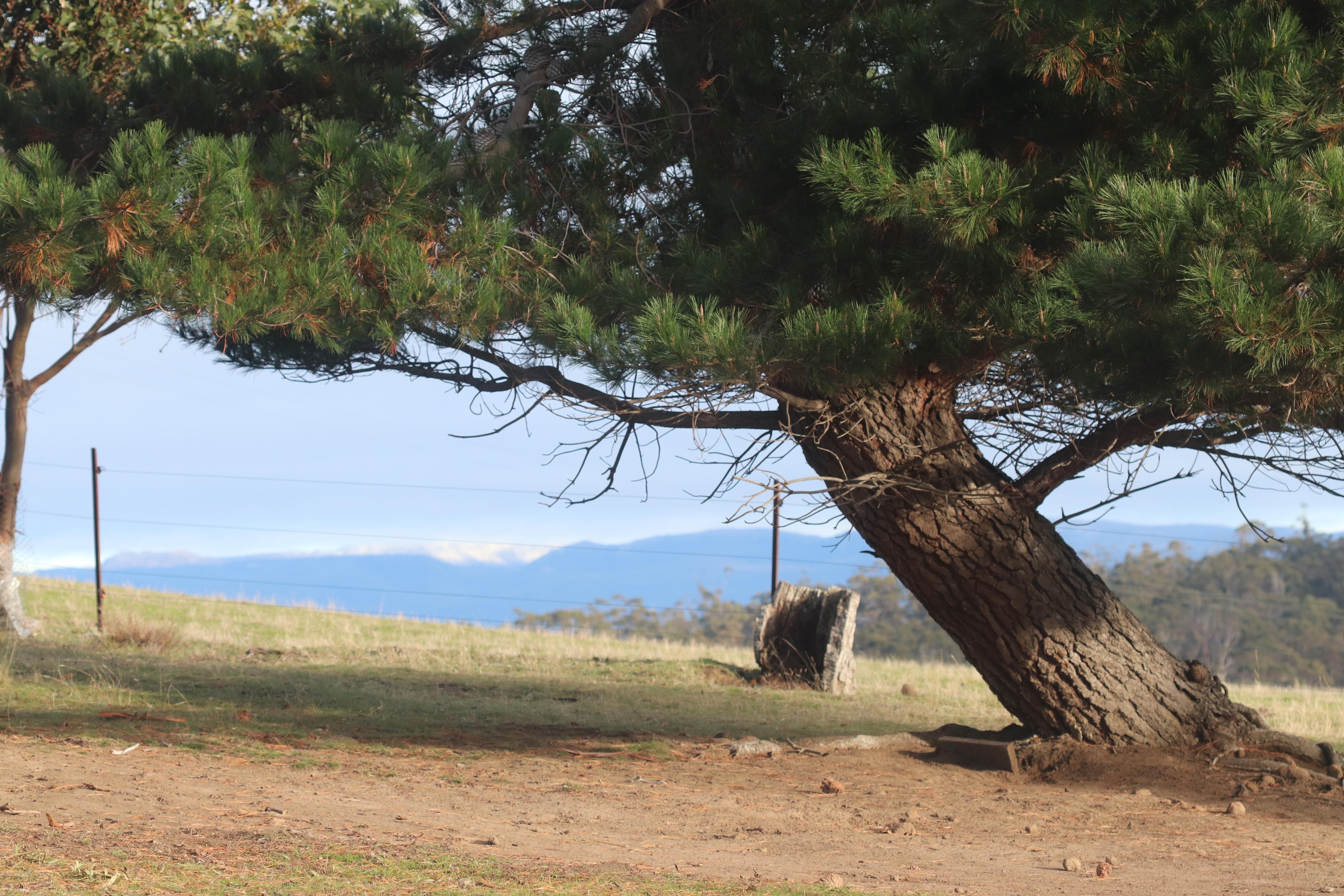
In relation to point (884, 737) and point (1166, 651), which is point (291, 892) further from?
point (1166, 651)

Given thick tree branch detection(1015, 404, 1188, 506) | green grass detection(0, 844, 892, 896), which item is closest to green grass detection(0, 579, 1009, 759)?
green grass detection(0, 844, 892, 896)

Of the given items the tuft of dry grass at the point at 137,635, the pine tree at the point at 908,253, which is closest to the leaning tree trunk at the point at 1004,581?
the pine tree at the point at 908,253

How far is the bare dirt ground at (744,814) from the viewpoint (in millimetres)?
3879

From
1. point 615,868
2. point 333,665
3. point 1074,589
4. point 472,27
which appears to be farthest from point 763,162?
point 333,665

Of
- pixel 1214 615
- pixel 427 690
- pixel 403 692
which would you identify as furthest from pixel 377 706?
pixel 1214 615

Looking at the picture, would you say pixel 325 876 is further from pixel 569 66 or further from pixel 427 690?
pixel 427 690

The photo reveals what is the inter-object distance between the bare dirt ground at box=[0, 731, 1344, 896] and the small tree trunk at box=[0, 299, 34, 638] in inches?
210

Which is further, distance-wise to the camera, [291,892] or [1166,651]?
[1166,651]

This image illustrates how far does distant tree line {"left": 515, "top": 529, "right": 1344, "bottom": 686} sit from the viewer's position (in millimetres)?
41938

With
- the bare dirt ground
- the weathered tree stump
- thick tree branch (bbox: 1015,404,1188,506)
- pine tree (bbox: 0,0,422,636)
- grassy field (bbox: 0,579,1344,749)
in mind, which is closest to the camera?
the bare dirt ground

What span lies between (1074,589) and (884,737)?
4.78 feet

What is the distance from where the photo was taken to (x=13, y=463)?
1039 cm

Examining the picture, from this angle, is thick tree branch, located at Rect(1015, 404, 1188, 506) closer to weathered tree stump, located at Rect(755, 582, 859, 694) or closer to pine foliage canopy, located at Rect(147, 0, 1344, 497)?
pine foliage canopy, located at Rect(147, 0, 1344, 497)

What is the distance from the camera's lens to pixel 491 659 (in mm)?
11516
